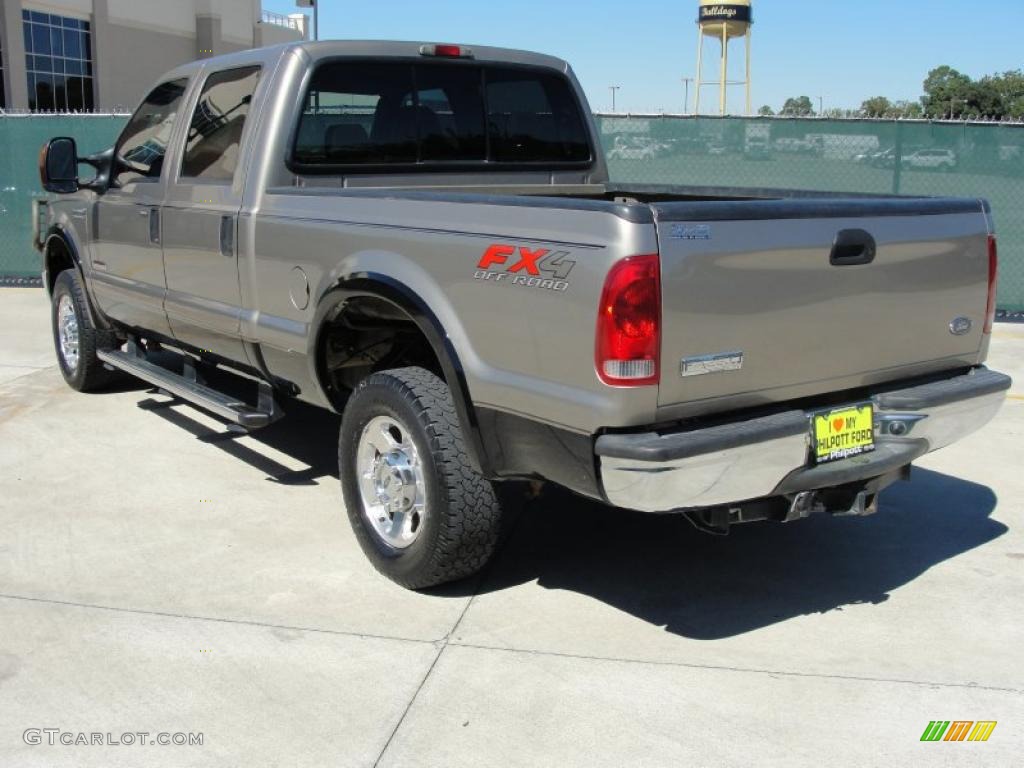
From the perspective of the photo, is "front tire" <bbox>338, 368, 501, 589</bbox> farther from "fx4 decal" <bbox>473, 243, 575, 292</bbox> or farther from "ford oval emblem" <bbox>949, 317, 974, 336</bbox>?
"ford oval emblem" <bbox>949, 317, 974, 336</bbox>

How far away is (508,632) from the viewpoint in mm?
4035

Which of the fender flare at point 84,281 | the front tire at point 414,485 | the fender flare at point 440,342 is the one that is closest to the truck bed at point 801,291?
the fender flare at point 440,342

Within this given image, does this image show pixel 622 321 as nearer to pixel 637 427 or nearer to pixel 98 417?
pixel 637 427

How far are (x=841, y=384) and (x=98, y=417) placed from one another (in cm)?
485

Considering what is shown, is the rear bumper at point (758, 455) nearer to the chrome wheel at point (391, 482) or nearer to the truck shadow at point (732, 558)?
the truck shadow at point (732, 558)

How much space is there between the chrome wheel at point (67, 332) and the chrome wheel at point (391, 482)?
371 centimetres

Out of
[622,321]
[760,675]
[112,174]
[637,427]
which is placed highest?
[112,174]

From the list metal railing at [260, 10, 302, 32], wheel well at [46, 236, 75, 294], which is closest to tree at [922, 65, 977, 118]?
metal railing at [260, 10, 302, 32]

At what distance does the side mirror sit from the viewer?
6.36 m

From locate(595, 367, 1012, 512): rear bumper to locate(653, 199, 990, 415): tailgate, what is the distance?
0.11 meters

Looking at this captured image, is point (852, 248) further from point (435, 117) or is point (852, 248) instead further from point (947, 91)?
point (947, 91)

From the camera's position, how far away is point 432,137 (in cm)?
548

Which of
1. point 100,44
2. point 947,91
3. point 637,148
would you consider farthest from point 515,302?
point 947,91

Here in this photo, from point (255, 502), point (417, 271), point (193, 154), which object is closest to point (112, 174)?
point (193, 154)
